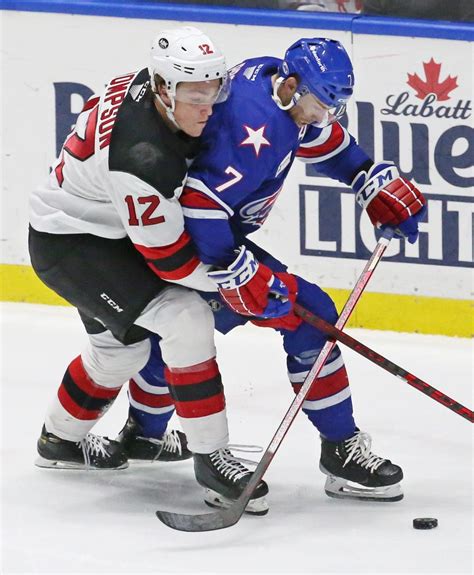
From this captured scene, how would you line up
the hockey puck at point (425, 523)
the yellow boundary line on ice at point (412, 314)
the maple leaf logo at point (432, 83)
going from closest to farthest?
the hockey puck at point (425, 523), the maple leaf logo at point (432, 83), the yellow boundary line on ice at point (412, 314)

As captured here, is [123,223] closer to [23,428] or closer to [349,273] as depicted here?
[23,428]

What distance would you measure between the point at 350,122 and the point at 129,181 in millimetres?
1620

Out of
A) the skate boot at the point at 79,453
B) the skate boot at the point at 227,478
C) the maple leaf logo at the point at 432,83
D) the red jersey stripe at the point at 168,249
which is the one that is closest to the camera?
the red jersey stripe at the point at 168,249

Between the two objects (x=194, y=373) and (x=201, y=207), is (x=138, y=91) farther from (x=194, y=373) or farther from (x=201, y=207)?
(x=194, y=373)

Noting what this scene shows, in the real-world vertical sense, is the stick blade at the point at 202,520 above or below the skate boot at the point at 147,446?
below

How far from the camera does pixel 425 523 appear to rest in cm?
380

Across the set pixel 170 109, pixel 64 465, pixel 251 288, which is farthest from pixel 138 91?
pixel 64 465

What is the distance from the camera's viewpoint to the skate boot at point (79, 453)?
422 cm

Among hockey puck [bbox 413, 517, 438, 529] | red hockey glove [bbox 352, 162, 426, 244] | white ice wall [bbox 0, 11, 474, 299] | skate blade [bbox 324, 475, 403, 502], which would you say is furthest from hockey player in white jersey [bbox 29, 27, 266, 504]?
white ice wall [bbox 0, 11, 474, 299]

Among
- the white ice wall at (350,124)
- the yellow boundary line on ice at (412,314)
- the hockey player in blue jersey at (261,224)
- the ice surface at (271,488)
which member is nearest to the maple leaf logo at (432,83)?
the white ice wall at (350,124)

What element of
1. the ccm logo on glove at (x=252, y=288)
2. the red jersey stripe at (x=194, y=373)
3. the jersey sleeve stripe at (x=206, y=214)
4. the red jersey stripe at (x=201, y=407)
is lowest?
the red jersey stripe at (x=201, y=407)

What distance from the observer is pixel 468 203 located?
5.04 m

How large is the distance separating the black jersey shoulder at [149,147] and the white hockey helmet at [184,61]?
0.24 ft

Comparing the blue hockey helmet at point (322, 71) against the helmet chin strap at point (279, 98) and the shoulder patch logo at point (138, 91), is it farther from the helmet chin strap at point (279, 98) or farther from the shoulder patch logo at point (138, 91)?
the shoulder patch logo at point (138, 91)
